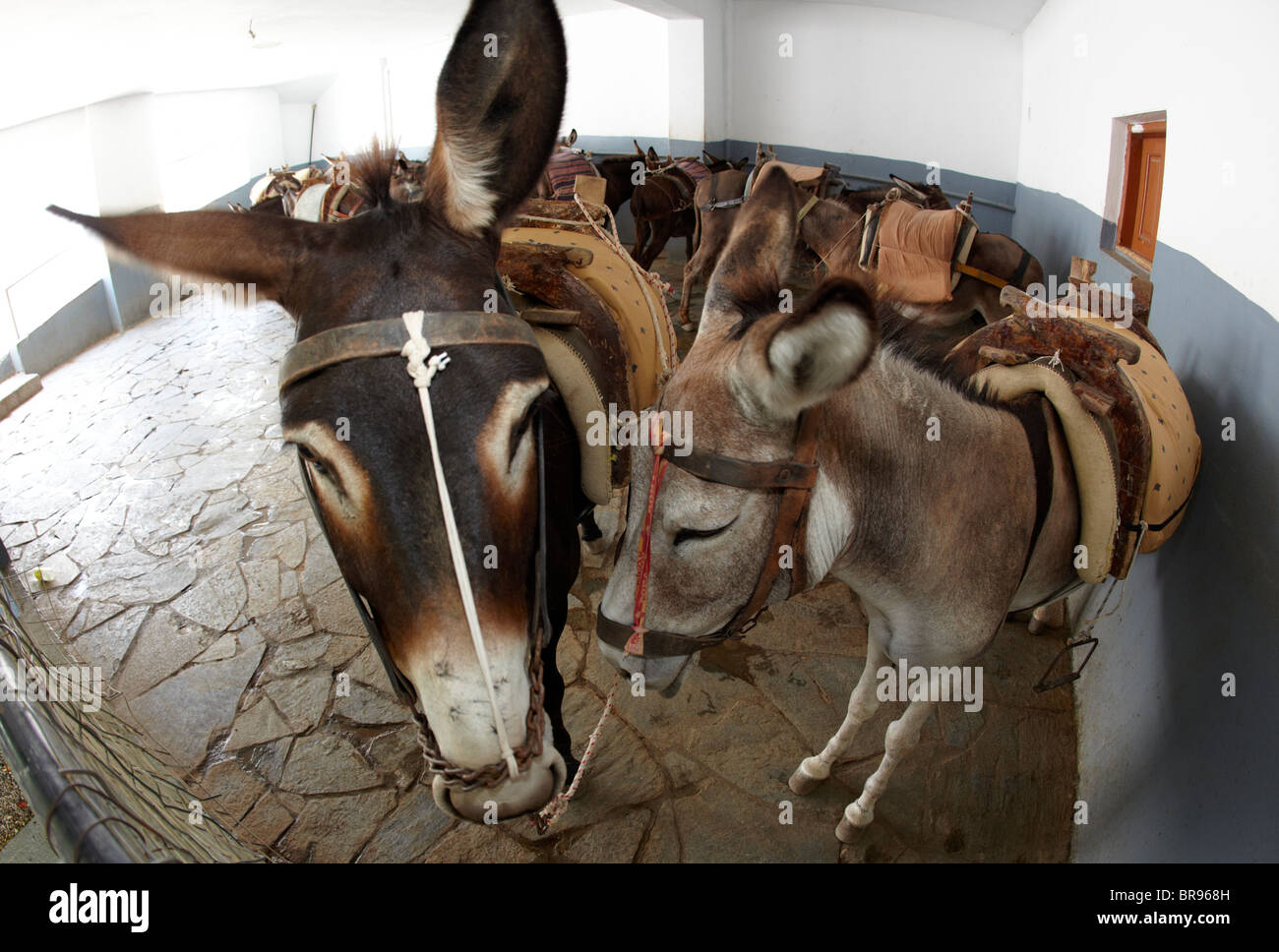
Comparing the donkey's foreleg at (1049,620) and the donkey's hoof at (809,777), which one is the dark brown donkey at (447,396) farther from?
the donkey's foreleg at (1049,620)

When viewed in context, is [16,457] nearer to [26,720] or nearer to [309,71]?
[26,720]

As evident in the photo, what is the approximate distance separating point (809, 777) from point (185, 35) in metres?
11.0

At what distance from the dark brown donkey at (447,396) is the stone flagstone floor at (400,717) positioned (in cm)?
49

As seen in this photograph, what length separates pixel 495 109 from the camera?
1453 millimetres

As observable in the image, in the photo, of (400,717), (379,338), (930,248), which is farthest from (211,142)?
(379,338)

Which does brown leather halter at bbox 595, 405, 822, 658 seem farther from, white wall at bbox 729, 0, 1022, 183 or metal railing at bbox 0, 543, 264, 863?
white wall at bbox 729, 0, 1022, 183

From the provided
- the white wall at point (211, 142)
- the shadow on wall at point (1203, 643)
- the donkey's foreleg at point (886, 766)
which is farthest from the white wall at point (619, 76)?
the donkey's foreleg at point (886, 766)

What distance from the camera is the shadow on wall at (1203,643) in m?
1.88

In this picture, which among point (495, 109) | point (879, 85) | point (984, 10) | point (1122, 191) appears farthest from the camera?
point (879, 85)

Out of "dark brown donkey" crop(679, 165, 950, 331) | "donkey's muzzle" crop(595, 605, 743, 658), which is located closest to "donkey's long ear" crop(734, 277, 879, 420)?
"donkey's muzzle" crop(595, 605, 743, 658)

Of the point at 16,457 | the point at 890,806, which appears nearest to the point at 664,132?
the point at 16,457

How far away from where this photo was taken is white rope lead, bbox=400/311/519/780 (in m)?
1.28

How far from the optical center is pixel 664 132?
14.5m

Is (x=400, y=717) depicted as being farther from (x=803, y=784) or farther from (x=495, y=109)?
(x=495, y=109)
